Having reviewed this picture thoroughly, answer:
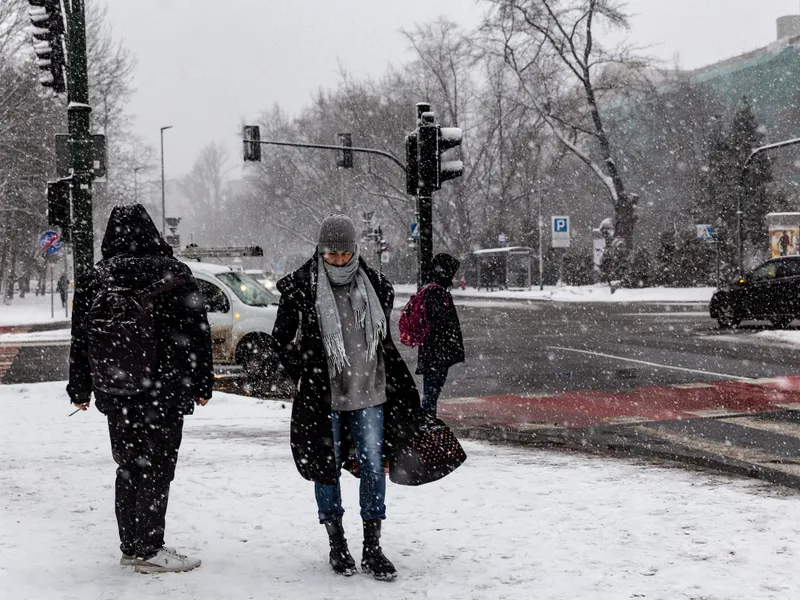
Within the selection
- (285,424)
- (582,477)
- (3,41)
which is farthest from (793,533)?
(3,41)

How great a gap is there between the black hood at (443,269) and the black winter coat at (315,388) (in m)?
3.35

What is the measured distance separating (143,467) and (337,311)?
1201mm

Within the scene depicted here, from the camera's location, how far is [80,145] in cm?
1042

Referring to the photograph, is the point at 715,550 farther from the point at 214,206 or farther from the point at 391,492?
the point at 214,206

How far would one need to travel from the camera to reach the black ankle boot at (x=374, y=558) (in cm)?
432

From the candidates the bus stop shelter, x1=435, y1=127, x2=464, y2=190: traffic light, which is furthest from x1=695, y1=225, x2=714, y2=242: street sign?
x1=435, y1=127, x2=464, y2=190: traffic light

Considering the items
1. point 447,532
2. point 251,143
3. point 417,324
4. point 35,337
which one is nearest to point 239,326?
point 417,324

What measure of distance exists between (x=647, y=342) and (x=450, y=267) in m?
11.7

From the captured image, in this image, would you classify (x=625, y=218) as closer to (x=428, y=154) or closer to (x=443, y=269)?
(x=428, y=154)

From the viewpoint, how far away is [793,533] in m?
5.04

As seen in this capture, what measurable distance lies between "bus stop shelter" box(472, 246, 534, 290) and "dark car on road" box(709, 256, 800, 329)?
29.2m

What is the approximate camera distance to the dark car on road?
69.7 feet

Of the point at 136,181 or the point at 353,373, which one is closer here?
the point at 353,373

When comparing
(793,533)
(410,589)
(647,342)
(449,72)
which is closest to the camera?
(410,589)
